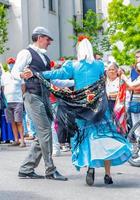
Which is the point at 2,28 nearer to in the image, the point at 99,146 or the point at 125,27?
the point at 125,27

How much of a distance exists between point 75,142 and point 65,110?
45 cm

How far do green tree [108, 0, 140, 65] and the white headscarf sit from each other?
76.0 feet

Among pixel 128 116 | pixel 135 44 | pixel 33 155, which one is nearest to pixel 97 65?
pixel 33 155

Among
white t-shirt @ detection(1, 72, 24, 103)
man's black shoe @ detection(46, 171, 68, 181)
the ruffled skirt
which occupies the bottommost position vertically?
man's black shoe @ detection(46, 171, 68, 181)

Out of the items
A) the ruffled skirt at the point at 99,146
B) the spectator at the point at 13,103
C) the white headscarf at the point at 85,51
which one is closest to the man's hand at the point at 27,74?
the white headscarf at the point at 85,51

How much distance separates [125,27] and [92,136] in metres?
25.5

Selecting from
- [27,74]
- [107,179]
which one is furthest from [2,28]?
[107,179]

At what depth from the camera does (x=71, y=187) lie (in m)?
8.49

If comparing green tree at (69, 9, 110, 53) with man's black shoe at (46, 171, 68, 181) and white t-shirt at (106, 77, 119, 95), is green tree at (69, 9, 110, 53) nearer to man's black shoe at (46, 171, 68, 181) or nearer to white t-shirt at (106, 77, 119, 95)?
white t-shirt at (106, 77, 119, 95)

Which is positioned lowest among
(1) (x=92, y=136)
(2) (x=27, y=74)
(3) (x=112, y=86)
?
(1) (x=92, y=136)

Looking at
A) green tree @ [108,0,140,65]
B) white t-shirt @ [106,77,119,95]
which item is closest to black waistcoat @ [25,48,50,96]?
white t-shirt @ [106,77,119,95]

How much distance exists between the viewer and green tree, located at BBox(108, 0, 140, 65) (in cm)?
3244

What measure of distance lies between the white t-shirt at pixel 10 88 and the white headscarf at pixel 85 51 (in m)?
5.55

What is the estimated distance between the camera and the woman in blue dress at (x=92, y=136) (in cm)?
841
